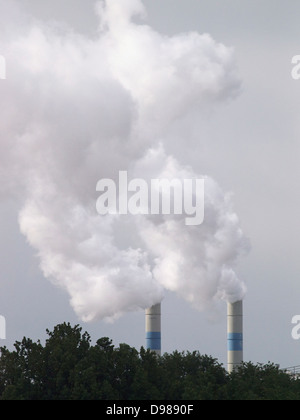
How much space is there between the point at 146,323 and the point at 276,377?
102 ft

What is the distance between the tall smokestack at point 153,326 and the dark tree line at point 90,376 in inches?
1344

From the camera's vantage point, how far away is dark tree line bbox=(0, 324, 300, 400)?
66.6 meters

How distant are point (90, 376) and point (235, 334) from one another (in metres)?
48.2

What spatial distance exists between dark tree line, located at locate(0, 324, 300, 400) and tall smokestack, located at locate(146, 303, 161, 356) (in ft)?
112

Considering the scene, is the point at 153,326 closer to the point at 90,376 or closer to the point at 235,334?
the point at 235,334

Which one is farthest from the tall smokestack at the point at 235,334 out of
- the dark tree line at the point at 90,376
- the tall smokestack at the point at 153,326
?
the dark tree line at the point at 90,376

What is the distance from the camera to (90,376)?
66625mm

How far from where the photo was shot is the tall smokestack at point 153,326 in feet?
361

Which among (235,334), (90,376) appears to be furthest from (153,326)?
(90,376)

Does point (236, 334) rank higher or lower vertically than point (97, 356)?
higher
